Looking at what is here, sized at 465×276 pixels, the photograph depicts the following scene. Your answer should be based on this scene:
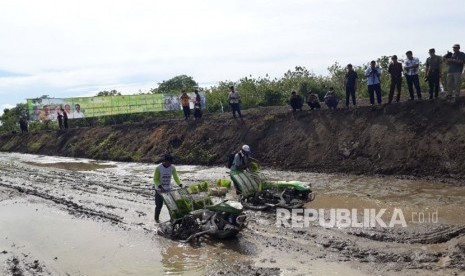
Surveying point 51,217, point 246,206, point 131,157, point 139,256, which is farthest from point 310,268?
point 131,157

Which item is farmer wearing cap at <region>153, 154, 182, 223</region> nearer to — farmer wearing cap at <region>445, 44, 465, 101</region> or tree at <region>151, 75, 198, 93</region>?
farmer wearing cap at <region>445, 44, 465, 101</region>

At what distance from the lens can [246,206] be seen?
1351 cm

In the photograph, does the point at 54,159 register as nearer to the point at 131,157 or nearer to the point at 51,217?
the point at 131,157

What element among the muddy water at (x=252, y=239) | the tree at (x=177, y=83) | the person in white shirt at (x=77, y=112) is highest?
the tree at (x=177, y=83)

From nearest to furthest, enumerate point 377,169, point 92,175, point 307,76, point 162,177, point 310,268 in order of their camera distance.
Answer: point 310,268 → point 162,177 → point 377,169 → point 92,175 → point 307,76

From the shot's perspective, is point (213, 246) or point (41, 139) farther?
point (41, 139)

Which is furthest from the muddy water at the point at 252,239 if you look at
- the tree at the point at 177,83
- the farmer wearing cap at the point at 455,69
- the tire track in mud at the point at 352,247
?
the tree at the point at 177,83

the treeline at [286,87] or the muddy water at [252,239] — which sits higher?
the treeline at [286,87]

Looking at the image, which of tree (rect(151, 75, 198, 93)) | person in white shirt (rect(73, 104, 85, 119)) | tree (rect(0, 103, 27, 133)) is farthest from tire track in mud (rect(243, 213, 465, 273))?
tree (rect(0, 103, 27, 133))

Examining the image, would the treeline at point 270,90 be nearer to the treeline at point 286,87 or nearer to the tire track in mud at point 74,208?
the treeline at point 286,87

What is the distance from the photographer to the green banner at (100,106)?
36.7 m

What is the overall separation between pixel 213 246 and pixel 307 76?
96.9ft

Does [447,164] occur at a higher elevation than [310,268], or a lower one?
higher

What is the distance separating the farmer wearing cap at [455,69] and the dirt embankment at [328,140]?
2.17ft
